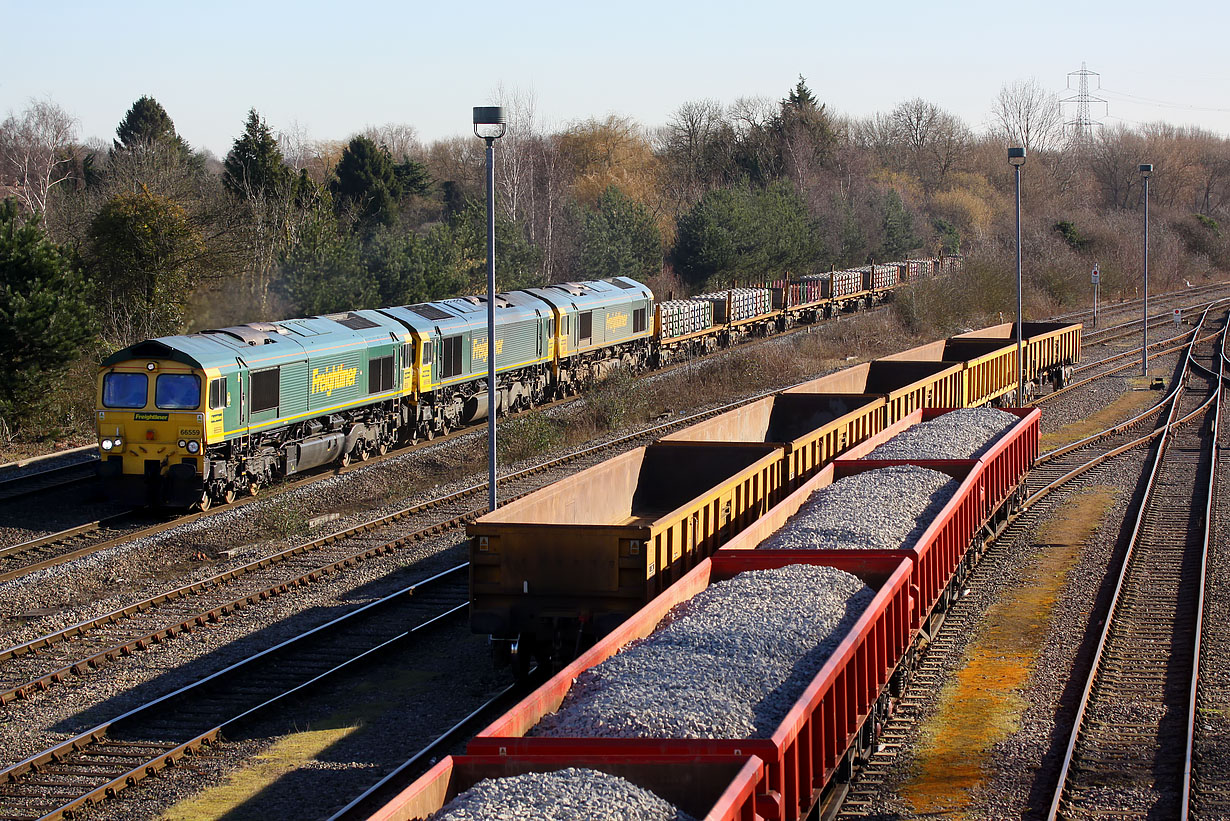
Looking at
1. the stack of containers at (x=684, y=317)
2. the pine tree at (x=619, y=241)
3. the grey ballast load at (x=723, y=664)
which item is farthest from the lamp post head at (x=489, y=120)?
the pine tree at (x=619, y=241)

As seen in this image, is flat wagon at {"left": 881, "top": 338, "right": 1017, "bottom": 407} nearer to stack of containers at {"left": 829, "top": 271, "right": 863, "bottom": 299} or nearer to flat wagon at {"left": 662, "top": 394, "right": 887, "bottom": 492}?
flat wagon at {"left": 662, "top": 394, "right": 887, "bottom": 492}

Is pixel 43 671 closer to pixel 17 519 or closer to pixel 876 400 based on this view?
pixel 17 519

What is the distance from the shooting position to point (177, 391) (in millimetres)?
19938

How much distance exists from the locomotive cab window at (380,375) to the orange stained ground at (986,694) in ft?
43.3

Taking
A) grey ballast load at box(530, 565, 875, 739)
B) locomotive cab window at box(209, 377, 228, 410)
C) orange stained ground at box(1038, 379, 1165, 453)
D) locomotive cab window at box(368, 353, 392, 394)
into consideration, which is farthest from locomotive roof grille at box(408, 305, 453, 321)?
grey ballast load at box(530, 565, 875, 739)

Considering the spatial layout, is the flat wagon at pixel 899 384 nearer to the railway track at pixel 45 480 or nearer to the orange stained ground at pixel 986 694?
the orange stained ground at pixel 986 694

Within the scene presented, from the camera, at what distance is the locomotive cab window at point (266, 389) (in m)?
21.1

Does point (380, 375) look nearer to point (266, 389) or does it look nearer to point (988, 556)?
point (266, 389)

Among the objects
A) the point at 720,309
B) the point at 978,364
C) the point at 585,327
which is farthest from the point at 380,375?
the point at 720,309

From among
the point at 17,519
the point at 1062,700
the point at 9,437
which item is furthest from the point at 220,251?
the point at 1062,700

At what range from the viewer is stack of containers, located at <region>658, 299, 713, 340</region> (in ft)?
134

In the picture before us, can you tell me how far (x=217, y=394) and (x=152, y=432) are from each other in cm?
121

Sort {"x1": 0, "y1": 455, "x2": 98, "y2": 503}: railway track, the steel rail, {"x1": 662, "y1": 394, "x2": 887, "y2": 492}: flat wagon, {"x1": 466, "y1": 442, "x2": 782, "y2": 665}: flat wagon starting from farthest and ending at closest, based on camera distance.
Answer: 1. {"x1": 0, "y1": 455, "x2": 98, "y2": 503}: railway track
2. {"x1": 662, "y1": 394, "x2": 887, "y2": 492}: flat wagon
3. {"x1": 466, "y1": 442, "x2": 782, "y2": 665}: flat wagon
4. the steel rail

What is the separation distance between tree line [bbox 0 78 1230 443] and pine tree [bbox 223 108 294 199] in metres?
0.09
